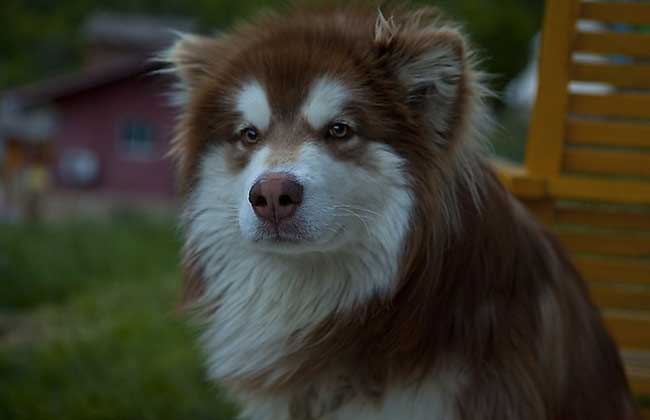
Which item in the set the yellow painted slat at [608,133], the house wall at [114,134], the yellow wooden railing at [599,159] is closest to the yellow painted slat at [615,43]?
the yellow wooden railing at [599,159]

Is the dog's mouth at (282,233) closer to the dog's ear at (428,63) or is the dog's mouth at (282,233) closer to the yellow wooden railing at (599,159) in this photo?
the dog's ear at (428,63)

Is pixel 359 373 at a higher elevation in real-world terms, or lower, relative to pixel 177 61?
lower

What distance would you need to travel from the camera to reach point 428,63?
2.83m

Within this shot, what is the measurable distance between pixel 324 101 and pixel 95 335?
385 centimetres

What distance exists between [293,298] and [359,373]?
349mm

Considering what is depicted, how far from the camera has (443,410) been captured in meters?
2.81

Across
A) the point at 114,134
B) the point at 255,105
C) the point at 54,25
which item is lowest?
the point at 114,134

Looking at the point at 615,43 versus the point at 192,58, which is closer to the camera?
the point at 192,58

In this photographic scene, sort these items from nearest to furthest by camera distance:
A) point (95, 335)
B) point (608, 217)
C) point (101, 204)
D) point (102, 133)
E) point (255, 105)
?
point (255, 105), point (608, 217), point (95, 335), point (101, 204), point (102, 133)

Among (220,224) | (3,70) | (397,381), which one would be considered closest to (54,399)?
(220,224)

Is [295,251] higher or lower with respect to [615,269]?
higher

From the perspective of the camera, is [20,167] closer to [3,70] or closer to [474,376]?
[3,70]

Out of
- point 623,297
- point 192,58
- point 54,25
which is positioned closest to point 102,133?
point 54,25

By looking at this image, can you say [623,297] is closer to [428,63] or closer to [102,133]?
[428,63]
